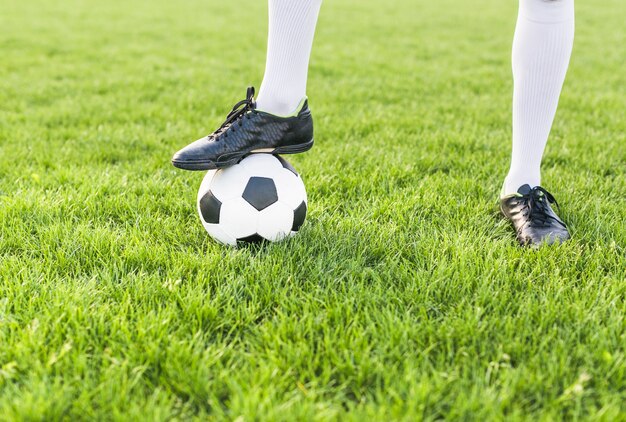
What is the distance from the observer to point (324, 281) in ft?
7.10

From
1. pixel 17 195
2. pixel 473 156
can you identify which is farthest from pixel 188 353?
pixel 473 156

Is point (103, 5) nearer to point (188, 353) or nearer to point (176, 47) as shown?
point (176, 47)

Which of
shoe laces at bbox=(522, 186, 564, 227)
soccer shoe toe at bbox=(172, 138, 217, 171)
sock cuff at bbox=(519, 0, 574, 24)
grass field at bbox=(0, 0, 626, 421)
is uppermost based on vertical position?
sock cuff at bbox=(519, 0, 574, 24)

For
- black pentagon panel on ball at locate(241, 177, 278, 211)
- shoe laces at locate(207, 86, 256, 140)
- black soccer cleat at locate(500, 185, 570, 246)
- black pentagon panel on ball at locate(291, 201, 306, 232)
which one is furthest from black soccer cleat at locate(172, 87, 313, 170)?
black soccer cleat at locate(500, 185, 570, 246)

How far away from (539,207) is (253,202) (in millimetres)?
1306

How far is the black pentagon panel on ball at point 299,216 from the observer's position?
250cm

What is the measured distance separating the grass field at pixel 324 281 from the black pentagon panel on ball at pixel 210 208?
11cm

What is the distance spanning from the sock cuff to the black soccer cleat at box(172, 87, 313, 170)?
110 centimetres

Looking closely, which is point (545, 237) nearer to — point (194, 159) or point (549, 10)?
point (549, 10)

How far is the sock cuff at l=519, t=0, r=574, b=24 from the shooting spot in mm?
2602

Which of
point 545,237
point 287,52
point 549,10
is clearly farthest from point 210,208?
point 549,10

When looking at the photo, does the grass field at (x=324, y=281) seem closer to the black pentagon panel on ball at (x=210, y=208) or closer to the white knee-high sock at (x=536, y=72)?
the black pentagon panel on ball at (x=210, y=208)

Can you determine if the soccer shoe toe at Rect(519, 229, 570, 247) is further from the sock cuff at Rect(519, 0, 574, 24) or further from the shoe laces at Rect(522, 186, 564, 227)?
the sock cuff at Rect(519, 0, 574, 24)

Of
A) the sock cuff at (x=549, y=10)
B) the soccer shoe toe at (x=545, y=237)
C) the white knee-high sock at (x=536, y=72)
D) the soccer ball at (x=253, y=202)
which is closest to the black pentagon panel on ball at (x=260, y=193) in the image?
the soccer ball at (x=253, y=202)
